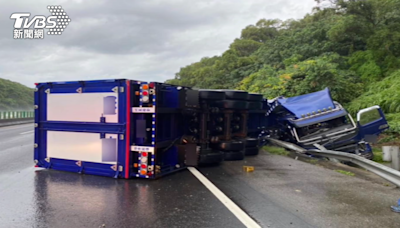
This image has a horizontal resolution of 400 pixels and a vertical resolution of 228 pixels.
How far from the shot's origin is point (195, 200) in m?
5.00

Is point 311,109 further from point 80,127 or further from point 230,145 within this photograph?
point 80,127

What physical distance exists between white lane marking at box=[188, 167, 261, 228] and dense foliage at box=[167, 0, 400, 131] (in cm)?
1157

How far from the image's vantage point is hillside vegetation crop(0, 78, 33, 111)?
182 ft

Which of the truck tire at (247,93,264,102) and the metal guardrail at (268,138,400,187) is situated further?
the truck tire at (247,93,264,102)

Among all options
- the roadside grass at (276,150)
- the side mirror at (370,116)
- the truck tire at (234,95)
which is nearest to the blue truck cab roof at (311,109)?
the side mirror at (370,116)

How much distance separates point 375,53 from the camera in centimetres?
2241

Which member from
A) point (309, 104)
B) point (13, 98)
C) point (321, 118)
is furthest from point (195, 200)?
point (13, 98)

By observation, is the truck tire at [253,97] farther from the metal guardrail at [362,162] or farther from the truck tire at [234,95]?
the metal guardrail at [362,162]

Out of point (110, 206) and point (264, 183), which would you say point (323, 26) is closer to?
point (264, 183)

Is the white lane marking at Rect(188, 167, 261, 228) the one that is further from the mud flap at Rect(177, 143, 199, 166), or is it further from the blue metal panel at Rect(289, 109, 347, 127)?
the blue metal panel at Rect(289, 109, 347, 127)

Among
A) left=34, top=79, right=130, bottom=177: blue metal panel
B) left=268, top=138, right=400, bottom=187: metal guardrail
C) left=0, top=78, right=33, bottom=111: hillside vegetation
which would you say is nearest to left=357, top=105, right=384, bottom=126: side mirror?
left=268, top=138, right=400, bottom=187: metal guardrail

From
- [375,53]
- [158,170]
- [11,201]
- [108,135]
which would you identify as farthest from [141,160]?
[375,53]

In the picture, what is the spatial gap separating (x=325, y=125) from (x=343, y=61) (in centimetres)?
1498

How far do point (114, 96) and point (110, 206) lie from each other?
243cm
